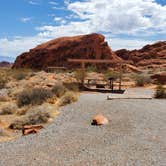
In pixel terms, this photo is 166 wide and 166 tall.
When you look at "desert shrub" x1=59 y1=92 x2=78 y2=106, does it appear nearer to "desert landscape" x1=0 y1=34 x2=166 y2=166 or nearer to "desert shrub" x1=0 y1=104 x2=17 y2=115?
"desert landscape" x1=0 y1=34 x2=166 y2=166

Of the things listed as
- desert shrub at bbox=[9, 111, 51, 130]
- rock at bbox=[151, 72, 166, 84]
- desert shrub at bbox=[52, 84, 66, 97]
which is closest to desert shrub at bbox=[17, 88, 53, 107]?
desert shrub at bbox=[52, 84, 66, 97]

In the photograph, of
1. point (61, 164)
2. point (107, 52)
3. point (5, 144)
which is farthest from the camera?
point (107, 52)

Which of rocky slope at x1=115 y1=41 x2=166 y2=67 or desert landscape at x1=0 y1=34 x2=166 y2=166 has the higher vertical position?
rocky slope at x1=115 y1=41 x2=166 y2=67

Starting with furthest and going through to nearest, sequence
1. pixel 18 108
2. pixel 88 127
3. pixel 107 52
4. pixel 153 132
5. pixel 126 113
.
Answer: pixel 107 52
pixel 18 108
pixel 126 113
pixel 88 127
pixel 153 132

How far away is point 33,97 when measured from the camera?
1973 cm

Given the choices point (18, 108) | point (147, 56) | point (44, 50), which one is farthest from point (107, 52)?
point (18, 108)

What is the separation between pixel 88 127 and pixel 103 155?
3582 millimetres

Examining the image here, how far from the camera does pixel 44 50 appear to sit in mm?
75125

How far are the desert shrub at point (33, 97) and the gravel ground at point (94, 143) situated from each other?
183 inches

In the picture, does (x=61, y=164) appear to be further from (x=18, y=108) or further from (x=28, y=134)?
(x=18, y=108)

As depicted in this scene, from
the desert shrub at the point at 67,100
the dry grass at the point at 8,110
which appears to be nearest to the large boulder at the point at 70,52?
the desert shrub at the point at 67,100

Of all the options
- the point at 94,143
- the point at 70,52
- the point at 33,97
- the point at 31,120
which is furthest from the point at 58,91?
the point at 70,52

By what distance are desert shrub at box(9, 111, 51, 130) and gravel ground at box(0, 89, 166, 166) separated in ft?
1.83

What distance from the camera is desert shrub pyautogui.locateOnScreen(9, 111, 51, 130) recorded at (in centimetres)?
1379
